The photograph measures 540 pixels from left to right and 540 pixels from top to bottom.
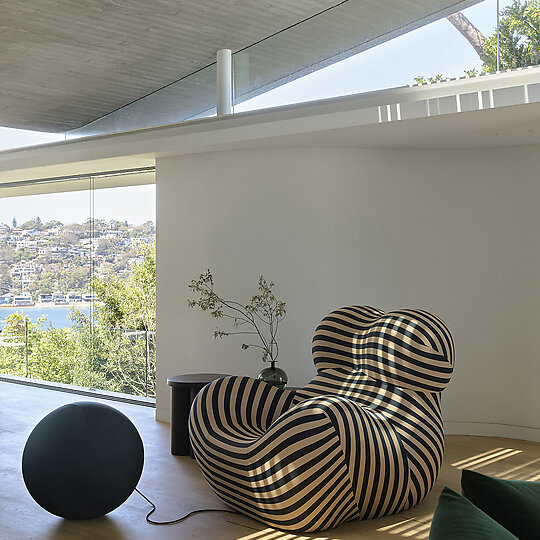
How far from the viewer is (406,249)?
5895mm

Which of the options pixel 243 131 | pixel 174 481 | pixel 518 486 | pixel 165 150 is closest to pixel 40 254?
pixel 165 150

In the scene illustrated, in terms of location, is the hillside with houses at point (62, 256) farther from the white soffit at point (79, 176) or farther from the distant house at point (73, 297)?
the white soffit at point (79, 176)

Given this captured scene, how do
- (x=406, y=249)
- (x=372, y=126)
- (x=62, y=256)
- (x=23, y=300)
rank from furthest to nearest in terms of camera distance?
(x=23, y=300) → (x=62, y=256) → (x=406, y=249) → (x=372, y=126)

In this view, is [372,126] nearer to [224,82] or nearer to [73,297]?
[224,82]

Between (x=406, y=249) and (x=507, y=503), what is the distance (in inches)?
174

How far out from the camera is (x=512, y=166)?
5699mm

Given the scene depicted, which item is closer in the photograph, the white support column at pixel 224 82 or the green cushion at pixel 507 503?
the green cushion at pixel 507 503

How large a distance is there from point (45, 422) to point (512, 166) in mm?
4085

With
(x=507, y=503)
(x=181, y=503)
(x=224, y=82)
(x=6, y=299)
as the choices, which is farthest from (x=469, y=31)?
(x=6, y=299)

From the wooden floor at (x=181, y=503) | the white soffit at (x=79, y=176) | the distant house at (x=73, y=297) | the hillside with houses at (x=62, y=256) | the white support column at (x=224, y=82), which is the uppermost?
the white support column at (x=224, y=82)

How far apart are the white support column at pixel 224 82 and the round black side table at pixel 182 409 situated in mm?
2277

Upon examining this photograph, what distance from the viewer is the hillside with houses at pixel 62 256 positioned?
7.41 meters

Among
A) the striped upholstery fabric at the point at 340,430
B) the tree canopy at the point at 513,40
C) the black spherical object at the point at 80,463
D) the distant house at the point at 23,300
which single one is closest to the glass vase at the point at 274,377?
the striped upholstery fabric at the point at 340,430

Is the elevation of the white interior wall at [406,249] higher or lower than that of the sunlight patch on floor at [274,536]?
higher
